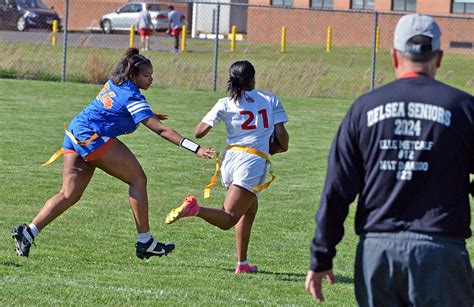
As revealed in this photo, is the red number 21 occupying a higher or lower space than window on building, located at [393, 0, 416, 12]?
higher

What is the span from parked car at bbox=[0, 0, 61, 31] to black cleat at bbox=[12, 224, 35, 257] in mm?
33418

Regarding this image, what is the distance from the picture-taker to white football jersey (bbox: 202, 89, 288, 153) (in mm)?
8844

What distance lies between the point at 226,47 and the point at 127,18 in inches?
295

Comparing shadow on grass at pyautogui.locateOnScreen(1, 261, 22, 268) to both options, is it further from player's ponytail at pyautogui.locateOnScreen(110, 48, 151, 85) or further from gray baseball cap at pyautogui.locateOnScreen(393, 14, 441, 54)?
gray baseball cap at pyautogui.locateOnScreen(393, 14, 441, 54)

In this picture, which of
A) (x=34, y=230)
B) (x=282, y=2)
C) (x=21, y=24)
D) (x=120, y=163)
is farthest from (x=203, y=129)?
(x=282, y=2)

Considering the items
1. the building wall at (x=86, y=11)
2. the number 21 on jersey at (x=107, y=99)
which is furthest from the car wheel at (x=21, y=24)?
the number 21 on jersey at (x=107, y=99)

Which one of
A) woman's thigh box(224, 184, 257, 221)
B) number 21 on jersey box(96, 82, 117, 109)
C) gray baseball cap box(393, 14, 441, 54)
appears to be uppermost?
gray baseball cap box(393, 14, 441, 54)

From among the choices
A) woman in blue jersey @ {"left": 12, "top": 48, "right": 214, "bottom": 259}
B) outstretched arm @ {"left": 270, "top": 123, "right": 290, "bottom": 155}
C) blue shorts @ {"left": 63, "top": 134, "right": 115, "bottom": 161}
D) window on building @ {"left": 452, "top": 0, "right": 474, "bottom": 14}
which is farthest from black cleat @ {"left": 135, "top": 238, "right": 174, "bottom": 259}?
window on building @ {"left": 452, "top": 0, "right": 474, "bottom": 14}

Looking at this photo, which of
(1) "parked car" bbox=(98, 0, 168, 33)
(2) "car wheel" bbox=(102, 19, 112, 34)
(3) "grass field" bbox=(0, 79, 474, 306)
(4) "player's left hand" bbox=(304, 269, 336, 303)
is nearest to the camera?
(4) "player's left hand" bbox=(304, 269, 336, 303)

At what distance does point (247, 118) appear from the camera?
8844mm

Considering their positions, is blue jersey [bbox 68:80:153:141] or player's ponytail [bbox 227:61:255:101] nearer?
player's ponytail [bbox 227:61:255:101]

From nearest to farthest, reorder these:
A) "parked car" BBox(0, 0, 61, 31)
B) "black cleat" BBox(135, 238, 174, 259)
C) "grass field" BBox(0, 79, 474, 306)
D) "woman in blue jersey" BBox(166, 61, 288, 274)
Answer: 1. "grass field" BBox(0, 79, 474, 306)
2. "woman in blue jersey" BBox(166, 61, 288, 274)
3. "black cleat" BBox(135, 238, 174, 259)
4. "parked car" BBox(0, 0, 61, 31)

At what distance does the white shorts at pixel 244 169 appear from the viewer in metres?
8.84

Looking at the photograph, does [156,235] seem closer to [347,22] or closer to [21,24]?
[21,24]
